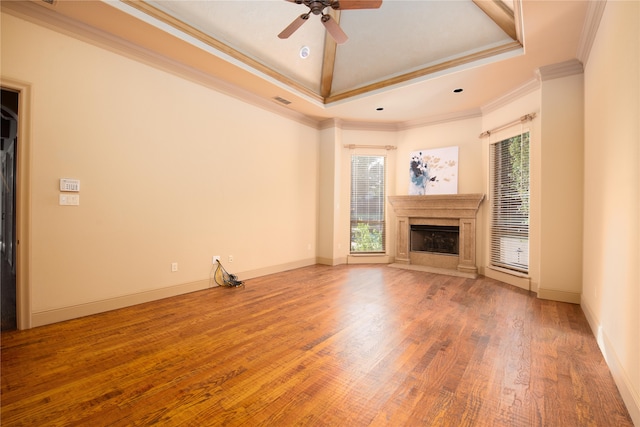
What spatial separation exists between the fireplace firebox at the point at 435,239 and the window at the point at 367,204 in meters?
0.74

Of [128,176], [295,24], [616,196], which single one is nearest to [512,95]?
[616,196]

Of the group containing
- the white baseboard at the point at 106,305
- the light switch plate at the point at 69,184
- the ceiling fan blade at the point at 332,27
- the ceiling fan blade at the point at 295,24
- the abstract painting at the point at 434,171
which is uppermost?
the ceiling fan blade at the point at 295,24

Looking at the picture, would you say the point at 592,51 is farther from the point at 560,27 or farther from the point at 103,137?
the point at 103,137

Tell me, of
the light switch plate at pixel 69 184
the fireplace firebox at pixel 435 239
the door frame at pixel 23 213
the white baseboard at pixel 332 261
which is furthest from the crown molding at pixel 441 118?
the door frame at pixel 23 213

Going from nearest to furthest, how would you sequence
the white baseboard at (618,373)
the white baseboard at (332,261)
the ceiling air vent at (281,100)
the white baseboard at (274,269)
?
the white baseboard at (618,373) < the white baseboard at (274,269) < the ceiling air vent at (281,100) < the white baseboard at (332,261)

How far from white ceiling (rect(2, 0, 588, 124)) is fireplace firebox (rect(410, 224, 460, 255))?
97.9 inches

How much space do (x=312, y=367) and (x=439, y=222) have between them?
469 cm

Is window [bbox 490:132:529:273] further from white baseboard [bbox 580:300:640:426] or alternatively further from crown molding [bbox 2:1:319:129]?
crown molding [bbox 2:1:319:129]

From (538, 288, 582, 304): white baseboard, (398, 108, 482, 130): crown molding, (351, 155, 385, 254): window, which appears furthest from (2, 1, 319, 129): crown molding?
(538, 288, 582, 304): white baseboard

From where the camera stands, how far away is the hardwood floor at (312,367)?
5.39 feet

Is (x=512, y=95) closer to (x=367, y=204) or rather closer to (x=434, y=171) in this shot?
(x=434, y=171)

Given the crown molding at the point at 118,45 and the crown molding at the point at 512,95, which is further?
the crown molding at the point at 512,95

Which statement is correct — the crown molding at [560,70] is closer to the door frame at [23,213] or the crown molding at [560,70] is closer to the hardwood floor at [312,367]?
the hardwood floor at [312,367]

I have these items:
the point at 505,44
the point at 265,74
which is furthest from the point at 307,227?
the point at 505,44
